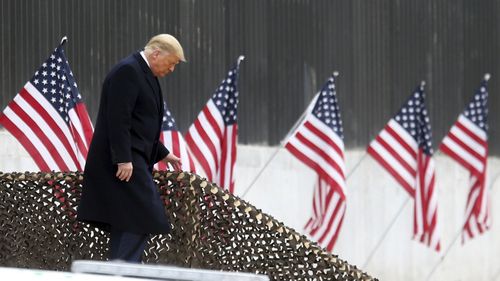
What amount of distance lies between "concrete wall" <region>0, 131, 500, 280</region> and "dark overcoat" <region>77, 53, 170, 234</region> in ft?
18.8

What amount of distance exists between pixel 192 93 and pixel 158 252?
7405mm

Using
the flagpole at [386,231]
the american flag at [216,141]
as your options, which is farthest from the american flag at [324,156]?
the flagpole at [386,231]

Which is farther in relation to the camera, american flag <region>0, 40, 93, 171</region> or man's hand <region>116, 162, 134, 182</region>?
american flag <region>0, 40, 93, 171</region>

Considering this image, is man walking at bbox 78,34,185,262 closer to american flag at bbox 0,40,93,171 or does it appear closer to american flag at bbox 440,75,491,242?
american flag at bbox 0,40,93,171

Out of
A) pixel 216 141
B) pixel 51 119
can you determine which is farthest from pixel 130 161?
pixel 216 141

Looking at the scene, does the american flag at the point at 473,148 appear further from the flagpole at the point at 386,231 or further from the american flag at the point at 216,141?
the american flag at the point at 216,141

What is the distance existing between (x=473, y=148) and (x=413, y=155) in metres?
1.31

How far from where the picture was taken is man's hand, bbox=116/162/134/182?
25.1 ft

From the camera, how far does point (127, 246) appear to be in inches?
307

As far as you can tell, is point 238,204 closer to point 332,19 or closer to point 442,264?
point 332,19

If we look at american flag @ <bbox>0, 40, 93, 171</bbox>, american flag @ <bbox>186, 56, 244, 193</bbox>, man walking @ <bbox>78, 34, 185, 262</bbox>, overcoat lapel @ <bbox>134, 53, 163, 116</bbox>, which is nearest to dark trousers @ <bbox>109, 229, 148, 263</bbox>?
man walking @ <bbox>78, 34, 185, 262</bbox>

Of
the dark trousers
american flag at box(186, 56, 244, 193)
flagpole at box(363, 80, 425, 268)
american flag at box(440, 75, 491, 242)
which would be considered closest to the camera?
the dark trousers

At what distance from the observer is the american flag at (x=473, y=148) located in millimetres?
17312

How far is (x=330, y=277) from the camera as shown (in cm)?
823
